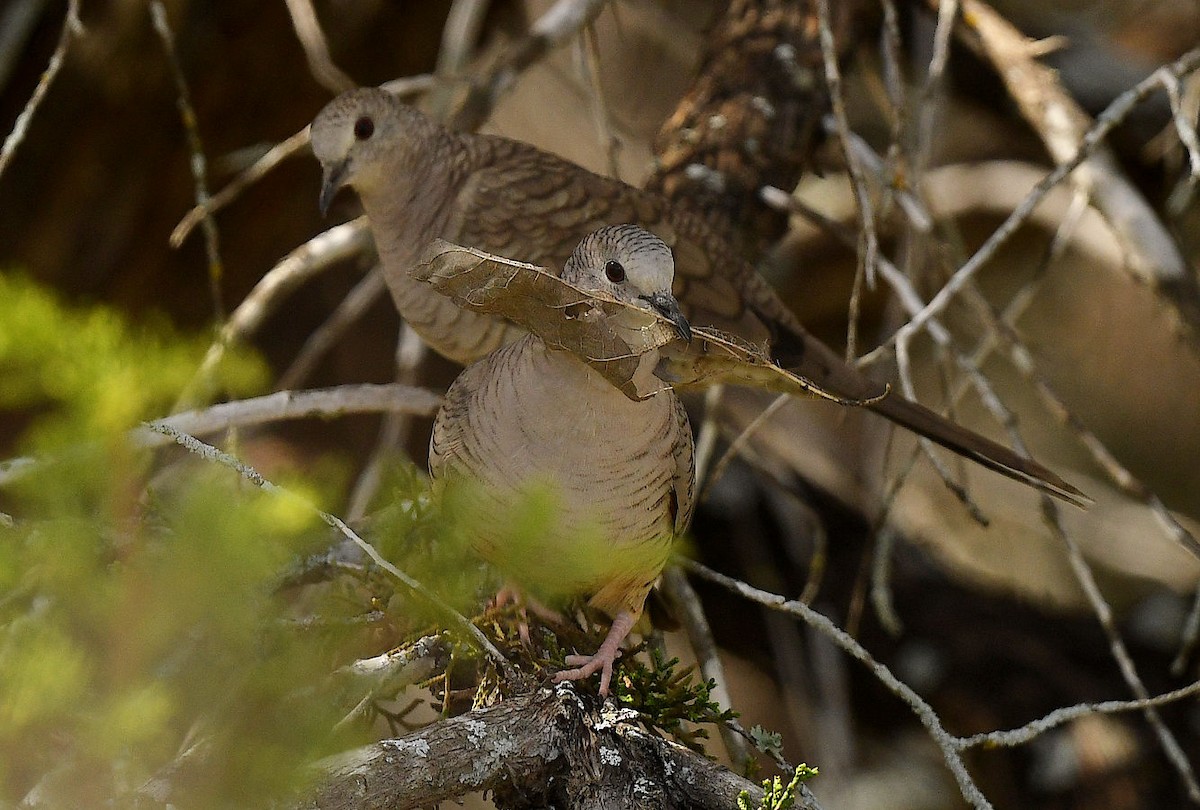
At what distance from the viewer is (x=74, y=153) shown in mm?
3410

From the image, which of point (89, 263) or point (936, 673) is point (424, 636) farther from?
point (89, 263)

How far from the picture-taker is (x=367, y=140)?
2.46 metres

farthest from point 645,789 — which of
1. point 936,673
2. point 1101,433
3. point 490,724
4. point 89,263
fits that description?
point 1101,433

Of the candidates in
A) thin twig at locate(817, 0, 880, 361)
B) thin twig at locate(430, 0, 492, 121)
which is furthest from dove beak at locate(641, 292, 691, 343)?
thin twig at locate(430, 0, 492, 121)

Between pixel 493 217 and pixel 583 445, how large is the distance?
1.01 metres

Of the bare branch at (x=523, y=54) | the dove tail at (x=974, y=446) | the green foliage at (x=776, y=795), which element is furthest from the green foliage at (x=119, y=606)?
the bare branch at (x=523, y=54)

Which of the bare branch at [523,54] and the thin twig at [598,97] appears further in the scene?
the thin twig at [598,97]

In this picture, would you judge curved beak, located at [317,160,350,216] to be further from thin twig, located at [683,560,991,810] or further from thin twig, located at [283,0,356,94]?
thin twig, located at [683,560,991,810]

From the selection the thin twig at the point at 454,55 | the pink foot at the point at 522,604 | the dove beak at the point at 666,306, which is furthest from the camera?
the thin twig at the point at 454,55

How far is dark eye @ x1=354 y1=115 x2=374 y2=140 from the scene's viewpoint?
7.98 ft

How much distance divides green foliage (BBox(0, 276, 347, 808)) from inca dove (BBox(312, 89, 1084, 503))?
1314 millimetres

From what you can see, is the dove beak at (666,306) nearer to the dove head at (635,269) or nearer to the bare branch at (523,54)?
the dove head at (635,269)

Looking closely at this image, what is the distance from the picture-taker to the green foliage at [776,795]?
1314mm

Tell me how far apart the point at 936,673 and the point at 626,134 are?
2635 millimetres
